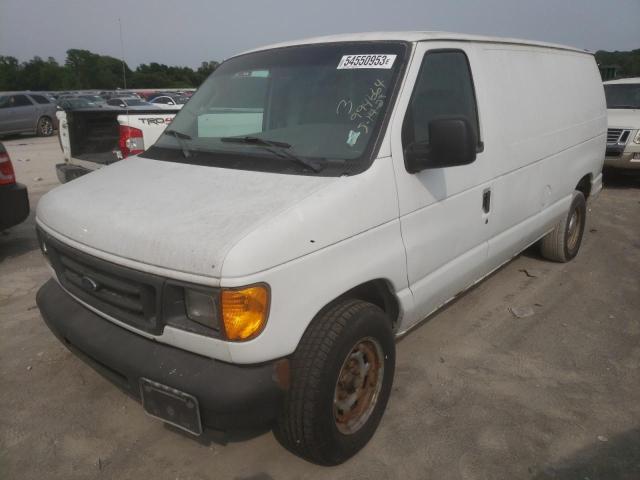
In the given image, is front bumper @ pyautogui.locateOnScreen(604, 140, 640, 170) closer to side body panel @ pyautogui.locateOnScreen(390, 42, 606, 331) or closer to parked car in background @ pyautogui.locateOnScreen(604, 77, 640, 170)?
parked car in background @ pyautogui.locateOnScreen(604, 77, 640, 170)

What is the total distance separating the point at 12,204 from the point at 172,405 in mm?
4357

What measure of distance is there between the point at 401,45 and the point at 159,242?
5.71 ft

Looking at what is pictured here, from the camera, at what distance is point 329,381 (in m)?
2.34

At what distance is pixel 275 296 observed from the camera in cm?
212

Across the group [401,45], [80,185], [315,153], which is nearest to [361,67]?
[401,45]

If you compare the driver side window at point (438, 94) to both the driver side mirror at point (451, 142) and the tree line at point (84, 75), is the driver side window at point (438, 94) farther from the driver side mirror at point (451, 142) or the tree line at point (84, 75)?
the tree line at point (84, 75)

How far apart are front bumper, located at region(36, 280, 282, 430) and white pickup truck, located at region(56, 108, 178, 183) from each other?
465 cm

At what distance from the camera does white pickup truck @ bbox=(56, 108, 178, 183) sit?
6.68 meters

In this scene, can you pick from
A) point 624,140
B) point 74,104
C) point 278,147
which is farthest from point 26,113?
point 278,147

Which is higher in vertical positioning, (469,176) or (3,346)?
(469,176)

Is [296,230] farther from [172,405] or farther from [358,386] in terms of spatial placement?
[358,386]

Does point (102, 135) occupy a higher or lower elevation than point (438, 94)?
lower

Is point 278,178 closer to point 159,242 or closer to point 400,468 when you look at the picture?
point 159,242

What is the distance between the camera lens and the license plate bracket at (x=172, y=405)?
2135mm
